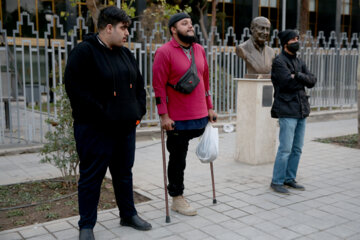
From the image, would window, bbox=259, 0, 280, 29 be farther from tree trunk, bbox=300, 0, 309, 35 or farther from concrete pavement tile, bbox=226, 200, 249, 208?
concrete pavement tile, bbox=226, 200, 249, 208

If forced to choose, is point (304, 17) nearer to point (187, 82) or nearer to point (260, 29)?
point (260, 29)

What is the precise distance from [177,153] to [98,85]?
4.14ft

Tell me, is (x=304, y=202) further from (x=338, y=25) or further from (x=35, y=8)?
(x=338, y=25)

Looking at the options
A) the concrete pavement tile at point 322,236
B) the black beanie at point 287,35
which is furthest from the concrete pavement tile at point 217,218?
the black beanie at point 287,35

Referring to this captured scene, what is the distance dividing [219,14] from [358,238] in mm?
20860

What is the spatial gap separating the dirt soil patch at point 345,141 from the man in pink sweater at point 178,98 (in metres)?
4.99

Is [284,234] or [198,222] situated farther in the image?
[198,222]

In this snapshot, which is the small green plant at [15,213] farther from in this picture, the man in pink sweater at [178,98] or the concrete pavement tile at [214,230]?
the concrete pavement tile at [214,230]

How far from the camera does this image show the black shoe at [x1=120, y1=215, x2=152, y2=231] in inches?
155

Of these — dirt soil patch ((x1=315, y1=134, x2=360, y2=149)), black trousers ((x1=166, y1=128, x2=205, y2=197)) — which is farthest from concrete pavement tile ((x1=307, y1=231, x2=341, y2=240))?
dirt soil patch ((x1=315, y1=134, x2=360, y2=149))

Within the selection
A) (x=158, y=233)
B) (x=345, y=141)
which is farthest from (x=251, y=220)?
(x=345, y=141)

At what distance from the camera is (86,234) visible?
11.9ft

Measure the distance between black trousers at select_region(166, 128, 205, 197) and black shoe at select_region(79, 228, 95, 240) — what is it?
1.08 meters

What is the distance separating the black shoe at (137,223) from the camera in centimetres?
393
